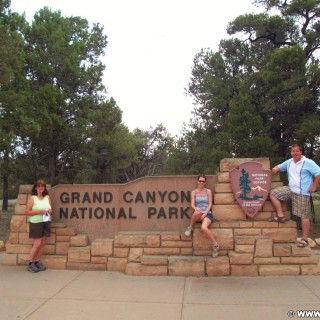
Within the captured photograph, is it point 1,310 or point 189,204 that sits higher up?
point 189,204

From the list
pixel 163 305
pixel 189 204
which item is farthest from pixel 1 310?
pixel 189 204

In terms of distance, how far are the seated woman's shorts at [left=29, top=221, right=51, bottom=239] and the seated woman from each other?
256cm

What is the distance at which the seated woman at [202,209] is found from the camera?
20.5 feet

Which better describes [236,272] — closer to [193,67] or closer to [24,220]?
[24,220]

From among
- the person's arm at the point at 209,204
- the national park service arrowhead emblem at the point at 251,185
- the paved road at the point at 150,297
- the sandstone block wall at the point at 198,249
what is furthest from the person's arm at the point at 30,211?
the national park service arrowhead emblem at the point at 251,185

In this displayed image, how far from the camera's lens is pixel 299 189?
245 inches

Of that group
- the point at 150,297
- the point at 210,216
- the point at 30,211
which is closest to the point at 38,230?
the point at 30,211

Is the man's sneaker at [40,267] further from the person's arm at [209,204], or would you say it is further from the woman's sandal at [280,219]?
the woman's sandal at [280,219]

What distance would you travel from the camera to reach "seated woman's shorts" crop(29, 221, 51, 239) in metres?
6.54

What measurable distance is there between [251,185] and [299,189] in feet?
2.61

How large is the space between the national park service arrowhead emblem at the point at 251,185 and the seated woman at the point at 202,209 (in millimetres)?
507

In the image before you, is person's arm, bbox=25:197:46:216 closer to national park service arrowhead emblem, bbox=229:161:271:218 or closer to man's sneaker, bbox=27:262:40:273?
man's sneaker, bbox=27:262:40:273

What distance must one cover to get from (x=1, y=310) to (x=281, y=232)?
4539 mm

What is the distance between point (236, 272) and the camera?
Result: 612cm
